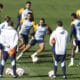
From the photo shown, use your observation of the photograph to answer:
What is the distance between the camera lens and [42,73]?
68.5 feet

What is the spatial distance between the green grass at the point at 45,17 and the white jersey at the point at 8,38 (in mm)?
1283

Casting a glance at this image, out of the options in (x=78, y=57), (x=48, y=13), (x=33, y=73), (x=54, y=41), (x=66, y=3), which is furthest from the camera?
(x=66, y=3)

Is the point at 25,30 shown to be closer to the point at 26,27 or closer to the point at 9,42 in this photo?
the point at 26,27

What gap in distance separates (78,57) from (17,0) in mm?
22310

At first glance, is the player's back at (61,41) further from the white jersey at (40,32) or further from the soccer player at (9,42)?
the white jersey at (40,32)

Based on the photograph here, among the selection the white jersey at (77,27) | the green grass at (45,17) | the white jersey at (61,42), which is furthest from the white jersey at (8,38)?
the white jersey at (77,27)

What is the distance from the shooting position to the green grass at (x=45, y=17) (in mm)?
20734

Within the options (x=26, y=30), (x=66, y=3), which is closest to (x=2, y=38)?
(x=26, y=30)

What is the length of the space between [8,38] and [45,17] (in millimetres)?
20480

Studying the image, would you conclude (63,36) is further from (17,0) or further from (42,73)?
(17,0)

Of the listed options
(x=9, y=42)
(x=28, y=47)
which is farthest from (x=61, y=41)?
(x=28, y=47)

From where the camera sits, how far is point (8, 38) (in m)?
19.5

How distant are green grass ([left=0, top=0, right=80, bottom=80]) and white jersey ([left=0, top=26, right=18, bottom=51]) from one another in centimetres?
128

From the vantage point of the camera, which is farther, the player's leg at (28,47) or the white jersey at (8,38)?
the player's leg at (28,47)
